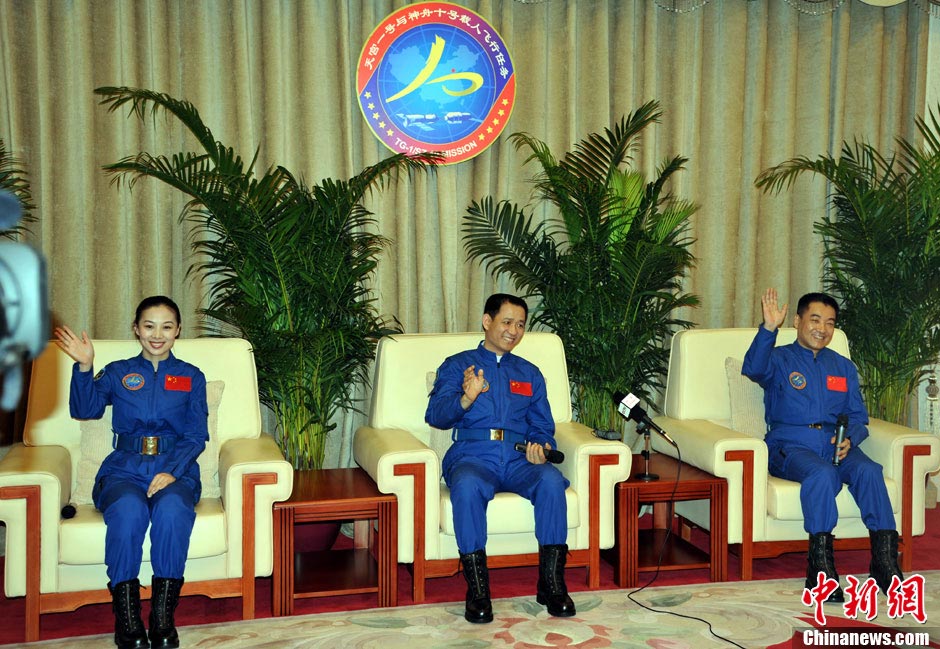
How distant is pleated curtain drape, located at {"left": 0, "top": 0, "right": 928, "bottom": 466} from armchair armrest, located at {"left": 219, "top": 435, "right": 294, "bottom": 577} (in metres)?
1.34

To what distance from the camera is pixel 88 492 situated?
3348 mm

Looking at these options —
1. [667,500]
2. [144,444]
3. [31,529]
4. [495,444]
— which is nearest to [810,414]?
[667,500]

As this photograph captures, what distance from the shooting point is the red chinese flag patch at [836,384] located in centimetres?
389

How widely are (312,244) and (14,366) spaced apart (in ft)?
8.62

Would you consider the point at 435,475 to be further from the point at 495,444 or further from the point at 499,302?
the point at 499,302

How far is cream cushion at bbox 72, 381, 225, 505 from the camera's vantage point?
336 cm

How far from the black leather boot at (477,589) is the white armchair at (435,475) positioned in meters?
0.15

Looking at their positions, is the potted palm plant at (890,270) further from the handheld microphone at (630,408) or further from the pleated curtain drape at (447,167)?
the handheld microphone at (630,408)

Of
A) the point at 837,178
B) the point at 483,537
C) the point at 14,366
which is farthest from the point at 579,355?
the point at 14,366

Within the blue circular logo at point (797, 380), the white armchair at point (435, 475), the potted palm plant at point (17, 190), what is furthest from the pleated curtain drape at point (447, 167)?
the blue circular logo at point (797, 380)

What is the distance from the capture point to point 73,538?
3.03 metres

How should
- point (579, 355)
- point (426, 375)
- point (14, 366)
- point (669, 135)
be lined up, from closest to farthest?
1. point (14, 366)
2. point (426, 375)
3. point (579, 355)
4. point (669, 135)

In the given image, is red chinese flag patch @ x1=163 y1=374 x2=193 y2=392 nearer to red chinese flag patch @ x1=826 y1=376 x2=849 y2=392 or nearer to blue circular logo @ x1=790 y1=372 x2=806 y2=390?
blue circular logo @ x1=790 y1=372 x2=806 y2=390

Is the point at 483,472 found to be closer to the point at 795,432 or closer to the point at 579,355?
the point at 579,355
